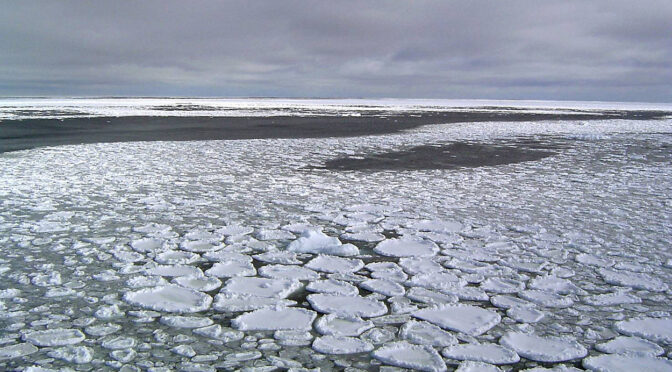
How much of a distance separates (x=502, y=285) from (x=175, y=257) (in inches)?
100

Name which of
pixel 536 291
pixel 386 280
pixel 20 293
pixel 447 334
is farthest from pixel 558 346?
pixel 20 293

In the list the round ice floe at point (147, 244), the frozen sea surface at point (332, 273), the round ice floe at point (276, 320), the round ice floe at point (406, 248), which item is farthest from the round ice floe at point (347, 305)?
the round ice floe at point (147, 244)

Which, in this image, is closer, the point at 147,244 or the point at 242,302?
the point at 242,302

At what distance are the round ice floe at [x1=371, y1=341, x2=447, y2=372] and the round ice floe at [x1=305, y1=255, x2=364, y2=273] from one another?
3.93ft

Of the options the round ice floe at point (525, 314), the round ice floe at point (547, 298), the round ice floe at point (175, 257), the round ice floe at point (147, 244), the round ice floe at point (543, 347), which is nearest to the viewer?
the round ice floe at point (543, 347)

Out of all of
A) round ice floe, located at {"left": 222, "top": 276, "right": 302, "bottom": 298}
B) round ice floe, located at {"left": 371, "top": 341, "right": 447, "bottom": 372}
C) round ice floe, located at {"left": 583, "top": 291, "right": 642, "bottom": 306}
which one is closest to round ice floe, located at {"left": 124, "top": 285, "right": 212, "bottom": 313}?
round ice floe, located at {"left": 222, "top": 276, "right": 302, "bottom": 298}

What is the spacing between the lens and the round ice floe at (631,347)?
2506mm

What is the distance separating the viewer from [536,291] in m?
3.30

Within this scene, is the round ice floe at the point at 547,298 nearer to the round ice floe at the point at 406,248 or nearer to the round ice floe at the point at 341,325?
the round ice floe at the point at 406,248

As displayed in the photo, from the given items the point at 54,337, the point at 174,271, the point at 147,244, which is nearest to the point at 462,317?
the point at 174,271

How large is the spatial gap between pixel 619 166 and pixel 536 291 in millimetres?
7342

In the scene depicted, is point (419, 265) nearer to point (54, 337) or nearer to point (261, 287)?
point (261, 287)

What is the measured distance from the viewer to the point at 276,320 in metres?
2.85

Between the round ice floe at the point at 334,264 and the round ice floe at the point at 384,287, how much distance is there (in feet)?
0.96
